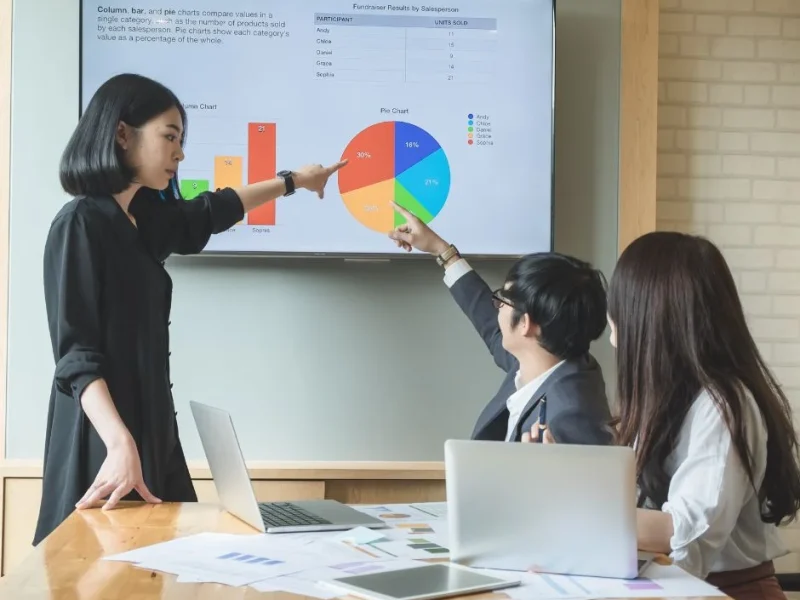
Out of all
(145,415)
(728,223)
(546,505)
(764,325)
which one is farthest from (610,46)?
(546,505)

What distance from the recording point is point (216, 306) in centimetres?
292

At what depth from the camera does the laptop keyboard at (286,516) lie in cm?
165

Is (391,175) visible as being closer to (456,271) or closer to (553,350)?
(456,271)

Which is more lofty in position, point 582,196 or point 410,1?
point 410,1

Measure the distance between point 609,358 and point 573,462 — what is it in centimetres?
172

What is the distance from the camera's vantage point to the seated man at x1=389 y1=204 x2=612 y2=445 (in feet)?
6.79

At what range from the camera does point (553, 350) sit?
224 cm

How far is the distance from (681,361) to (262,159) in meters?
1.54

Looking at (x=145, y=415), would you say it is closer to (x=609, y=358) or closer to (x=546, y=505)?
(x=546, y=505)

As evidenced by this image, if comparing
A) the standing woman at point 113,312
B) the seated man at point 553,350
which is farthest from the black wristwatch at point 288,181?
the seated man at point 553,350

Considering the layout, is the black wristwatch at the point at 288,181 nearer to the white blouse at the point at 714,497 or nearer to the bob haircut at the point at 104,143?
the bob haircut at the point at 104,143

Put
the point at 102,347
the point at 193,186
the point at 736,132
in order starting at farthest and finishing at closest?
the point at 736,132 → the point at 193,186 → the point at 102,347

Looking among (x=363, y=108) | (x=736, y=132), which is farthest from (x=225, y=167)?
(x=736, y=132)

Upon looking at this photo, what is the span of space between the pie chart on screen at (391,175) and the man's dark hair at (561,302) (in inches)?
26.9
